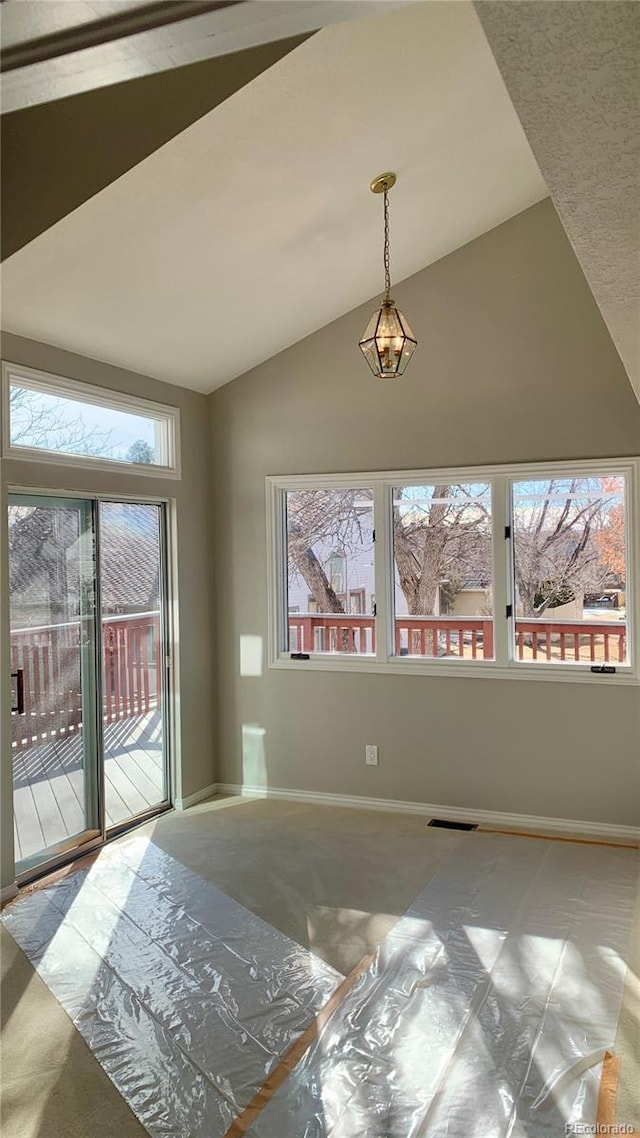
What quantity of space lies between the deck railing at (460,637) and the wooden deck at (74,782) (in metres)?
1.17

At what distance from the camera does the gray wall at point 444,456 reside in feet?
13.6

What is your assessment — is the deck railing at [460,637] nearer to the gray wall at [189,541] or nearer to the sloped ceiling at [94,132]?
the gray wall at [189,541]

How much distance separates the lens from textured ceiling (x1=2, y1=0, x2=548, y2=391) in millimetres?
2633

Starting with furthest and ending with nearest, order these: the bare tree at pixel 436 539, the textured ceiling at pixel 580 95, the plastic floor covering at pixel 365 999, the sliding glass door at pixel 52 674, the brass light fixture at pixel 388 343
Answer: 1. the bare tree at pixel 436 539
2. the sliding glass door at pixel 52 674
3. the brass light fixture at pixel 388 343
4. the plastic floor covering at pixel 365 999
5. the textured ceiling at pixel 580 95

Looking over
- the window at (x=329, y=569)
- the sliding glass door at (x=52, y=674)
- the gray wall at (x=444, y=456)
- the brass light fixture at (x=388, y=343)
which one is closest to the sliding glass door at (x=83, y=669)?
the sliding glass door at (x=52, y=674)

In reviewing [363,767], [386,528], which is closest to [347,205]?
[386,528]

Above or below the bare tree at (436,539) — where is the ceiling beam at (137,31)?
above

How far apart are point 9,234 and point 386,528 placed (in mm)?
2636

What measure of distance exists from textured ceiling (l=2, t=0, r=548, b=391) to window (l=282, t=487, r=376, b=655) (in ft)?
3.78

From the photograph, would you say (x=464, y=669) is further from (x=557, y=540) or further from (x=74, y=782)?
(x=74, y=782)

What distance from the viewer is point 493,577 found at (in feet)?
14.4

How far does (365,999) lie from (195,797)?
8.17ft

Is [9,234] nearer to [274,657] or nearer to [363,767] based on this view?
[274,657]

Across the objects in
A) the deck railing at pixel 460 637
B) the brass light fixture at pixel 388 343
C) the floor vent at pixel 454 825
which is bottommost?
the floor vent at pixel 454 825
